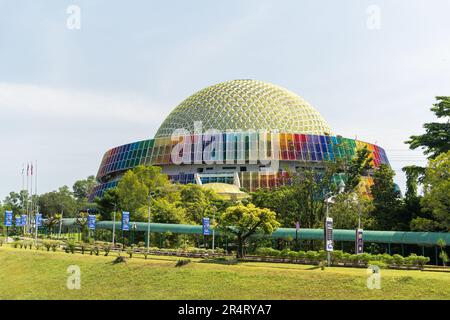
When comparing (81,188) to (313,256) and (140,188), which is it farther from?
(313,256)

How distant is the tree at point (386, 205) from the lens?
6216 cm

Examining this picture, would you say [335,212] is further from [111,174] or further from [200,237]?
[111,174]

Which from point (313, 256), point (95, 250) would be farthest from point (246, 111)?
point (313, 256)

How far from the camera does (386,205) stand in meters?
64.9

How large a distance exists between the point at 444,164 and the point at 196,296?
92.6ft

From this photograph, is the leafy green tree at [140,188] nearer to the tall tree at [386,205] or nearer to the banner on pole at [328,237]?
the tall tree at [386,205]

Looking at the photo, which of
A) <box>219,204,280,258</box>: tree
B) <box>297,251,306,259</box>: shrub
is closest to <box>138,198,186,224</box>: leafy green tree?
<box>219,204,280,258</box>: tree

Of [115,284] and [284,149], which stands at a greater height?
[284,149]

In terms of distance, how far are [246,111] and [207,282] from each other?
7784 centimetres

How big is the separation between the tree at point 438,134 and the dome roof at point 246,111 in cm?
5187

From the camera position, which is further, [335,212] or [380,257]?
[335,212]
